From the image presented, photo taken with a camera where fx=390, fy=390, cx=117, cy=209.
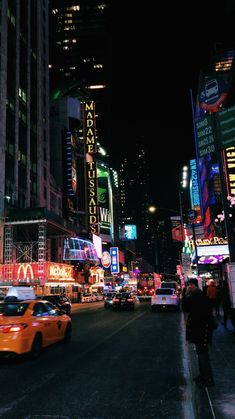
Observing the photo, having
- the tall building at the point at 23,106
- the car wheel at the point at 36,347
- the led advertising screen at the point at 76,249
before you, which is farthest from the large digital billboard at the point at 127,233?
the car wheel at the point at 36,347

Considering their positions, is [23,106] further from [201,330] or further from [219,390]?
[219,390]

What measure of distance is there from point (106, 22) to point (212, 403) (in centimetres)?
Result: 19223

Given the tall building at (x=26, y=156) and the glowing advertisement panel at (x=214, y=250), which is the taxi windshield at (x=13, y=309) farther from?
the tall building at (x=26, y=156)

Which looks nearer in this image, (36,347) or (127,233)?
(36,347)

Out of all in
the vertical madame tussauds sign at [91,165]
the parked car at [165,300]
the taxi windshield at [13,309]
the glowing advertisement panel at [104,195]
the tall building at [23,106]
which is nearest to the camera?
the taxi windshield at [13,309]

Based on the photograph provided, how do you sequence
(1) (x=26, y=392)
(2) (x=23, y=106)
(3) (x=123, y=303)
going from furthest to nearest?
(2) (x=23, y=106), (3) (x=123, y=303), (1) (x=26, y=392)

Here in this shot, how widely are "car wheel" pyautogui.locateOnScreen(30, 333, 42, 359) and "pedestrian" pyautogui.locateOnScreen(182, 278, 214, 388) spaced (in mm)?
4746

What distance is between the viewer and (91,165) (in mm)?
72875

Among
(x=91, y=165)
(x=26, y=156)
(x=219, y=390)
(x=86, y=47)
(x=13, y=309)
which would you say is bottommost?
(x=219, y=390)

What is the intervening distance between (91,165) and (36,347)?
63775mm

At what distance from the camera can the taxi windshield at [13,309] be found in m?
10.3

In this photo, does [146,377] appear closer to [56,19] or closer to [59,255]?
[59,255]

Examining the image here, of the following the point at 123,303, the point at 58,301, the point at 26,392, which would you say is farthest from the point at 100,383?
the point at 123,303

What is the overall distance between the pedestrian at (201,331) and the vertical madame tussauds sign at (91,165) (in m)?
64.5
